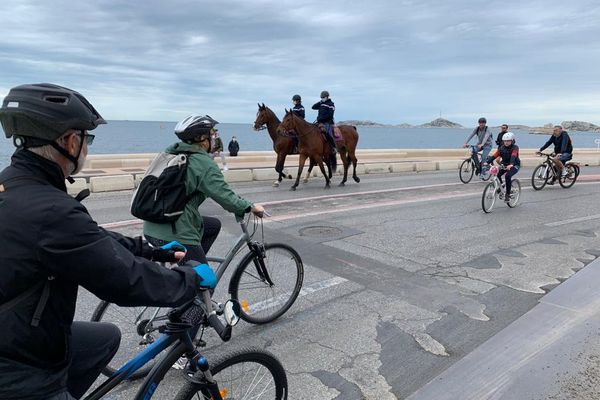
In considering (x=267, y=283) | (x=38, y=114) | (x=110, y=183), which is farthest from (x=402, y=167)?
(x=38, y=114)

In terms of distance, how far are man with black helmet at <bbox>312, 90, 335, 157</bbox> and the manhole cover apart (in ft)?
23.1

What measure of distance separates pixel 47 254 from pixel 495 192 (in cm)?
1115

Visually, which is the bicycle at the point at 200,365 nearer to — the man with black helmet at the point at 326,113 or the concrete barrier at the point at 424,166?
the man with black helmet at the point at 326,113

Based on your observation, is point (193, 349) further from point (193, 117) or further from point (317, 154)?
point (317, 154)

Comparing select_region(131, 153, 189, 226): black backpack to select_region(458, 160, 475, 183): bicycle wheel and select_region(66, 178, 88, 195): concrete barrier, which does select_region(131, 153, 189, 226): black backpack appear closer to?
select_region(66, 178, 88, 195): concrete barrier

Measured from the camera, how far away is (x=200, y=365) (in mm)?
2289

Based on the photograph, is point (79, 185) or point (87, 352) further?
point (79, 185)

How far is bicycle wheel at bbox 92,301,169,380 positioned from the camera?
11.9ft

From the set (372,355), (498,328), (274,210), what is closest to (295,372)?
(372,355)

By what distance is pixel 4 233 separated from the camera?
164 centimetres

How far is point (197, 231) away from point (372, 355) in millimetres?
1939

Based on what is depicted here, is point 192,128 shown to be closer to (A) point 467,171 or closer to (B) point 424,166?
(A) point 467,171

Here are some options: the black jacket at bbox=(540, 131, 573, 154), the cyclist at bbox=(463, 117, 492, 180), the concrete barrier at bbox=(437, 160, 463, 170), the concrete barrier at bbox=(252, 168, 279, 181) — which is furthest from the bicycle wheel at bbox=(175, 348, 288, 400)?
the concrete barrier at bbox=(437, 160, 463, 170)

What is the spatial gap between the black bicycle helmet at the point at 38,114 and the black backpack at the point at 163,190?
5.55ft
